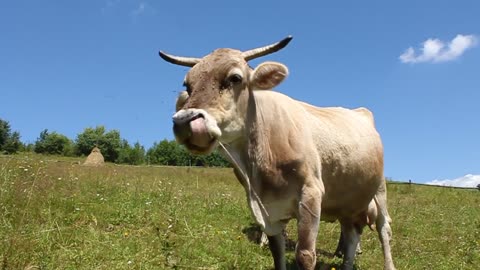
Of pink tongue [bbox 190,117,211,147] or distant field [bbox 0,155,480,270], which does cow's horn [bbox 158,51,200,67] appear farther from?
distant field [bbox 0,155,480,270]

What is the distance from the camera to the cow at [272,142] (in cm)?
470

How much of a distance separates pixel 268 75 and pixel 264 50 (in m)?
0.29

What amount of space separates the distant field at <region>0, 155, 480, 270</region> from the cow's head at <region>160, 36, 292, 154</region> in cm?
134

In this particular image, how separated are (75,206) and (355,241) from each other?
4.74m

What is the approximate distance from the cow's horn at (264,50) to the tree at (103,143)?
10643 centimetres

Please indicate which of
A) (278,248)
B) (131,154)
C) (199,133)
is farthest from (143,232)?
(131,154)

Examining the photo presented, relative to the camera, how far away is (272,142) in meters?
5.58

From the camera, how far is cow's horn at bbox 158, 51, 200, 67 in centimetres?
543

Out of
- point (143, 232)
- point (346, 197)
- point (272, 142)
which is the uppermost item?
point (272, 142)

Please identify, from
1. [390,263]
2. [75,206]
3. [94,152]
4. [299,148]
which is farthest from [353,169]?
[94,152]

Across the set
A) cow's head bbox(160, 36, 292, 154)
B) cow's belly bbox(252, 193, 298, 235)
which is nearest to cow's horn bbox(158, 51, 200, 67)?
cow's head bbox(160, 36, 292, 154)

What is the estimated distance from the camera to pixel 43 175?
9836mm

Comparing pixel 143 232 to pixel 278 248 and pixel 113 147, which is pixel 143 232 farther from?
pixel 113 147

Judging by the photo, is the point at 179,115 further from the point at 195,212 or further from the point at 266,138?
the point at 195,212
